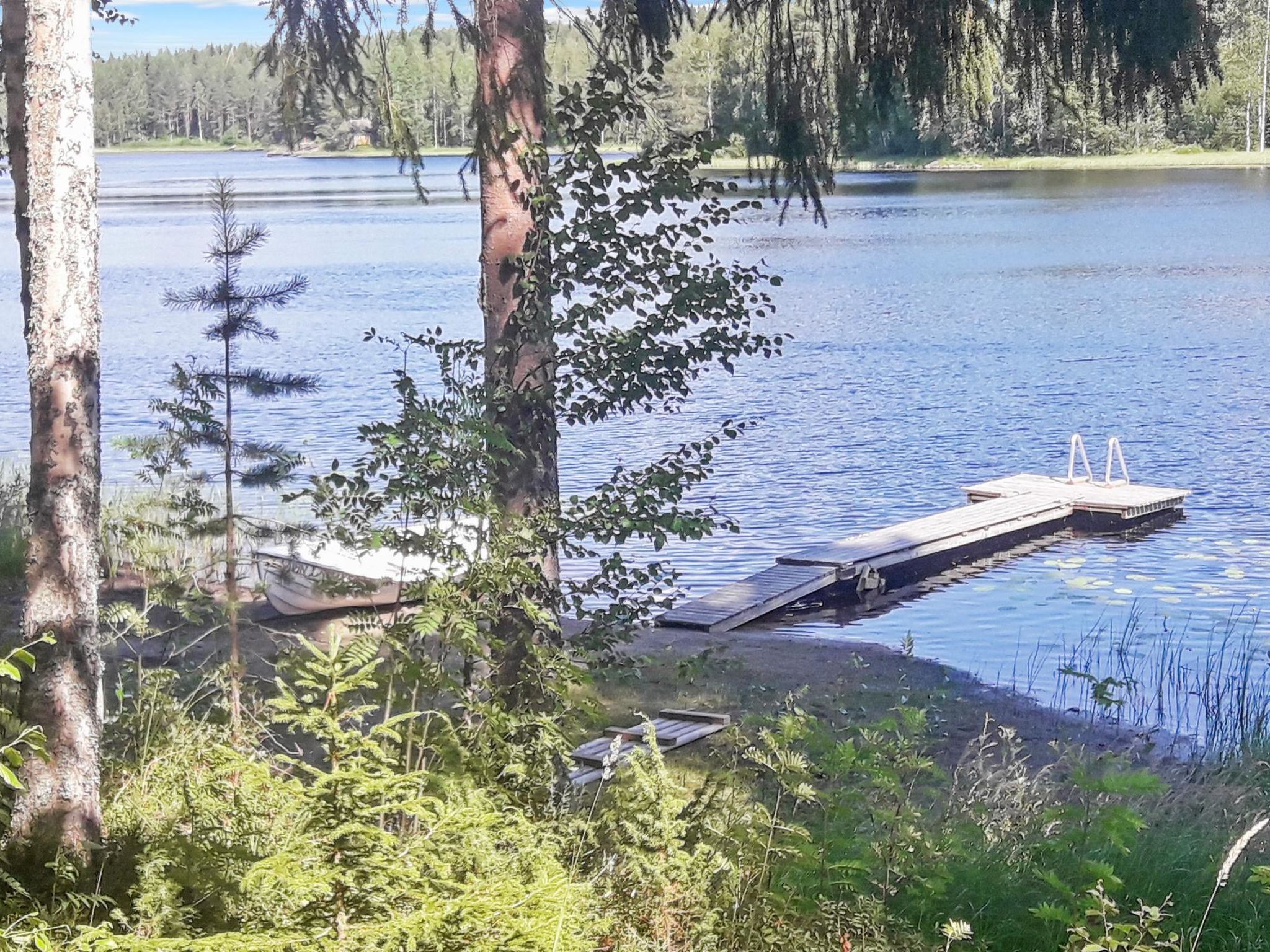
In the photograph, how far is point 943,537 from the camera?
53.4ft

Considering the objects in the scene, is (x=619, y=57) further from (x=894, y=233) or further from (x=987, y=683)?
(x=894, y=233)

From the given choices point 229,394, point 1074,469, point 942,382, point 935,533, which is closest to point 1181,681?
point 935,533

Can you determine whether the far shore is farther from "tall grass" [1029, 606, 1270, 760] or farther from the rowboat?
the rowboat

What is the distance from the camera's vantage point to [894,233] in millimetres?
56750

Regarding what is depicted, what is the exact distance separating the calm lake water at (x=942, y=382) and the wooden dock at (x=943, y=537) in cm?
42

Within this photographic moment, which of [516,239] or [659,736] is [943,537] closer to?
[659,736]

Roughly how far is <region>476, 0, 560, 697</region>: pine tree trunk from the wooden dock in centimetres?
684

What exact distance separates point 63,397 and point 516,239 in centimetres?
223

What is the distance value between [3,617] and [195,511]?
4.63 metres

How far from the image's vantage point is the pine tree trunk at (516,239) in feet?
20.0

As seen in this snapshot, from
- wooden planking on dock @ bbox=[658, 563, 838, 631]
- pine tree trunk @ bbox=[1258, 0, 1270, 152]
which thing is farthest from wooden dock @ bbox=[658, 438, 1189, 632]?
pine tree trunk @ bbox=[1258, 0, 1270, 152]

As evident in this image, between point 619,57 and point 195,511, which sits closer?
point 195,511

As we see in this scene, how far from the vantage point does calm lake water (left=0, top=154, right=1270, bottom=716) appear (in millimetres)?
15219

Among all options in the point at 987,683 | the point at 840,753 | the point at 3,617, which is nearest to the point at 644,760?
the point at 840,753
